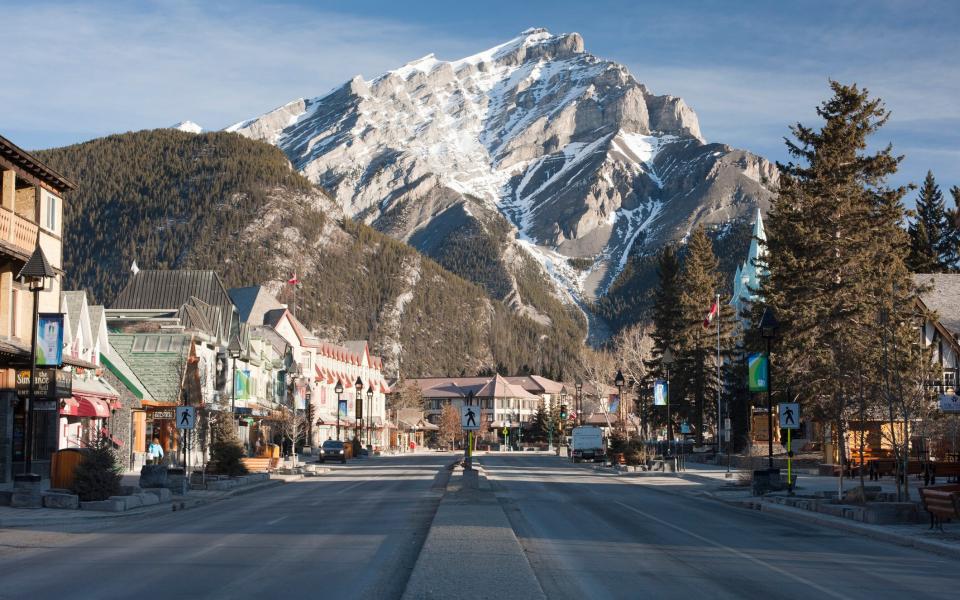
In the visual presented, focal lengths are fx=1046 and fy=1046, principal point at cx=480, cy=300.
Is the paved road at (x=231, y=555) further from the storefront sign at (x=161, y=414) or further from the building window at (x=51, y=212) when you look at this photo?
the storefront sign at (x=161, y=414)

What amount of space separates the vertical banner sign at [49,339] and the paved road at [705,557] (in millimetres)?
15637

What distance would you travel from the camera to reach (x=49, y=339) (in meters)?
34.2

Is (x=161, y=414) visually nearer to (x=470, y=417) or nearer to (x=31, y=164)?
(x=31, y=164)

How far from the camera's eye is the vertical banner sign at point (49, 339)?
3359 cm

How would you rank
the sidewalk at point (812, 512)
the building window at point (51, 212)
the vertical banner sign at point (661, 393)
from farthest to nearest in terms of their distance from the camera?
the vertical banner sign at point (661, 393), the building window at point (51, 212), the sidewalk at point (812, 512)

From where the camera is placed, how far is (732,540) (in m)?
21.0

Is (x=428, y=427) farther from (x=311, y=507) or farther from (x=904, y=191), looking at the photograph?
(x=311, y=507)

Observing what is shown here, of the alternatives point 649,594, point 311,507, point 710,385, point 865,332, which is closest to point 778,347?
point 865,332

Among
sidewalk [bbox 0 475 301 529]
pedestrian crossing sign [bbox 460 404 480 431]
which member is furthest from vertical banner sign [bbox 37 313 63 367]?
pedestrian crossing sign [bbox 460 404 480 431]

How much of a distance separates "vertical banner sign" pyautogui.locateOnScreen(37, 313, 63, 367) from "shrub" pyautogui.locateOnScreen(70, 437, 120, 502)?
6.88 m

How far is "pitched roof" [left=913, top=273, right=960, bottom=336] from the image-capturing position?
68.8 metres

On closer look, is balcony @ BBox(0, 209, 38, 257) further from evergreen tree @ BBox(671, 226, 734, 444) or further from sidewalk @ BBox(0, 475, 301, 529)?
evergreen tree @ BBox(671, 226, 734, 444)

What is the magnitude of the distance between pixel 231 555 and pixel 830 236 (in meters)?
42.6

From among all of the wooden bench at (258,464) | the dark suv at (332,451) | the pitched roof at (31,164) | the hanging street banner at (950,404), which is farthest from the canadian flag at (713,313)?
the pitched roof at (31,164)
